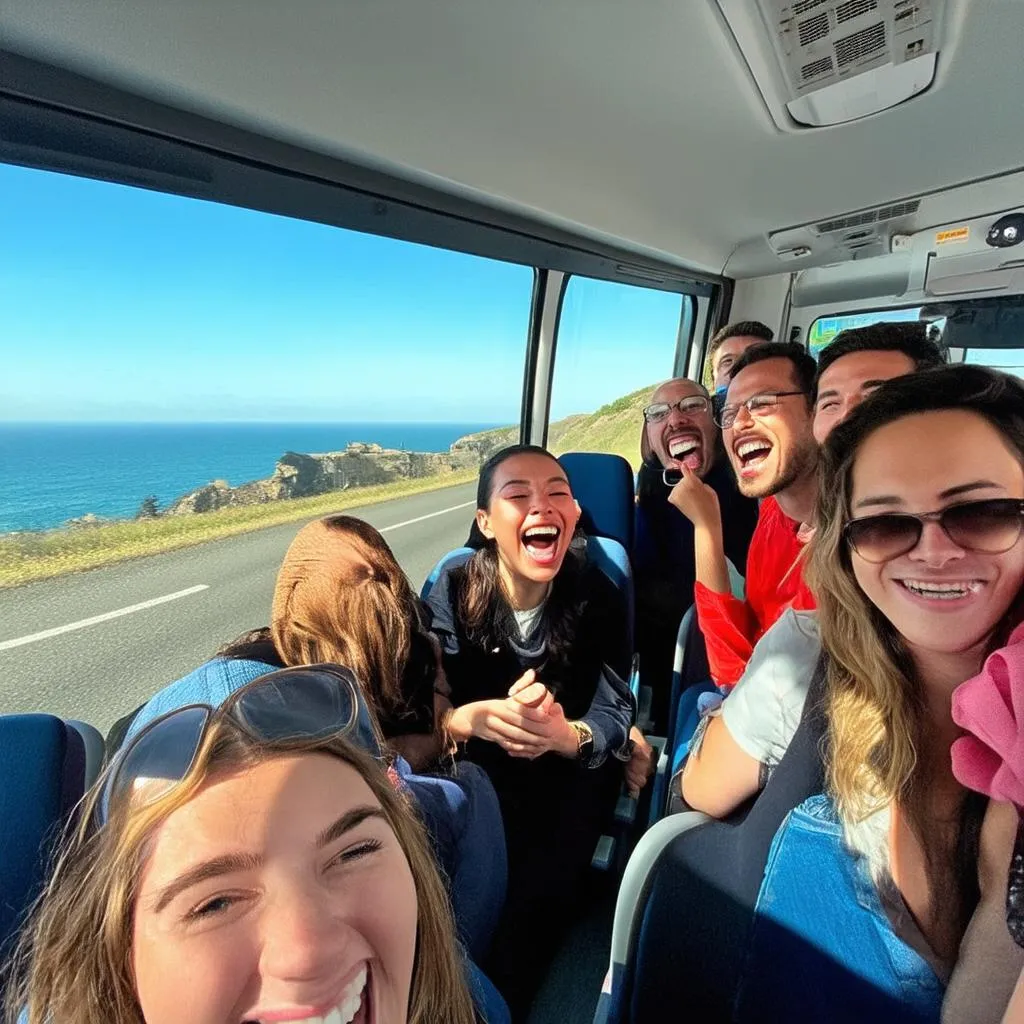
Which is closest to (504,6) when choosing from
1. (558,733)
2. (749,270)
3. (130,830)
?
(130,830)

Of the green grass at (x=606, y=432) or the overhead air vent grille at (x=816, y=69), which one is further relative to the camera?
the green grass at (x=606, y=432)

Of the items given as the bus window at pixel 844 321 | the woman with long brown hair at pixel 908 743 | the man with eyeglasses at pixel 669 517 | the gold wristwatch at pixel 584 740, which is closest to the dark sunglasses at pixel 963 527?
the woman with long brown hair at pixel 908 743

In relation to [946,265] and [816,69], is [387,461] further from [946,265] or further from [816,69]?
[946,265]

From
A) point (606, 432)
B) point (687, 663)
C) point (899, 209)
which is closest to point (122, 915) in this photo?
point (687, 663)

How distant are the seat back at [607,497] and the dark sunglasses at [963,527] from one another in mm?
1805

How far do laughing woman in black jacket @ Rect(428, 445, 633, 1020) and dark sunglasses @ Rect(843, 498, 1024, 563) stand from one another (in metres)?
0.94

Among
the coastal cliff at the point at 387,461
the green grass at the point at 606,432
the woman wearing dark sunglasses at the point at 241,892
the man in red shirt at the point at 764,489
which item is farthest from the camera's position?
the green grass at the point at 606,432

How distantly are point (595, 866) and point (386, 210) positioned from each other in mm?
2510

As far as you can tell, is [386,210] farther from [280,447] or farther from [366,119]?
[280,447]

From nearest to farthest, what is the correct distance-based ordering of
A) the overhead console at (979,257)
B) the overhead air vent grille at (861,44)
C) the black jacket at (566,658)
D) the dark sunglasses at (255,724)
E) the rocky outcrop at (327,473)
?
the dark sunglasses at (255,724)
the overhead air vent grille at (861,44)
the black jacket at (566,658)
the rocky outcrop at (327,473)
the overhead console at (979,257)

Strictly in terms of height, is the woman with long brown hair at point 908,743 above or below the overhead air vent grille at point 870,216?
below

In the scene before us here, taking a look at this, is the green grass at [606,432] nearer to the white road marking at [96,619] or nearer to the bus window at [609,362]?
the bus window at [609,362]

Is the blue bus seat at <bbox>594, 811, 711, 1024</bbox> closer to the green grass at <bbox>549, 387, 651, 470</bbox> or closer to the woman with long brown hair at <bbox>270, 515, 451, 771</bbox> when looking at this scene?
the woman with long brown hair at <bbox>270, 515, 451, 771</bbox>

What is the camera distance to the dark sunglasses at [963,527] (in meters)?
0.90
